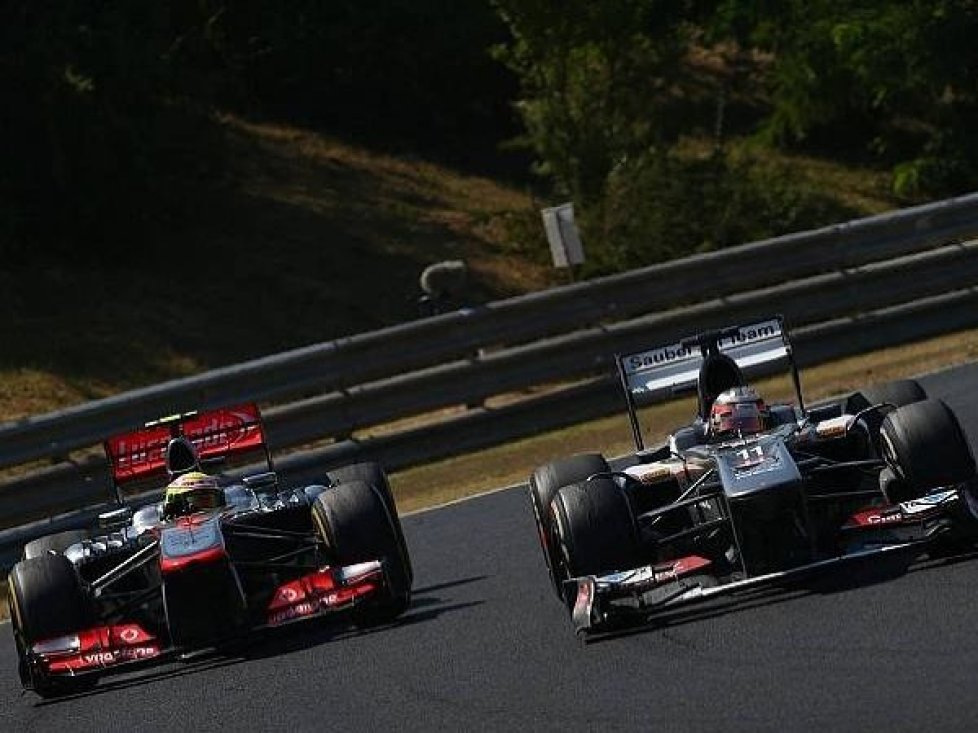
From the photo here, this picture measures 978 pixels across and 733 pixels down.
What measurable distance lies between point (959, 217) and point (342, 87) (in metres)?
10.2

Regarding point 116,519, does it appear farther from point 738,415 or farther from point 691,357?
point 738,415

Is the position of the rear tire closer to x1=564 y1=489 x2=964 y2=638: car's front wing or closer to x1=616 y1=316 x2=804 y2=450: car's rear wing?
x1=616 y1=316 x2=804 y2=450: car's rear wing

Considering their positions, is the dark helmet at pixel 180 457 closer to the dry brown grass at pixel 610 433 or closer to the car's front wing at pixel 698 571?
the car's front wing at pixel 698 571

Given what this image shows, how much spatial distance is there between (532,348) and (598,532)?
26.7 ft

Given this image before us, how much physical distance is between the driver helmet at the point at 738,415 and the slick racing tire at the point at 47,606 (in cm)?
315

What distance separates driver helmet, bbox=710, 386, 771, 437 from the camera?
1162 cm

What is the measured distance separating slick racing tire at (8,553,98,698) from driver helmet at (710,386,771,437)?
3.15 m

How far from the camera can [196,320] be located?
22969 mm

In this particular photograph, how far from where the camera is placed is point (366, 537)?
12.3 meters

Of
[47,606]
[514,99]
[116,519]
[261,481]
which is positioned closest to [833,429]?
[261,481]

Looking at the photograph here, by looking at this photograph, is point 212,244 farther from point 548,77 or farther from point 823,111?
point 823,111

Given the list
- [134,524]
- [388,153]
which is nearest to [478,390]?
[134,524]

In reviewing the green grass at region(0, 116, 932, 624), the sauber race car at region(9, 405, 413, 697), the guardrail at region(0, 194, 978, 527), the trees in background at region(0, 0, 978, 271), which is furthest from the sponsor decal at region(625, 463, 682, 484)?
the trees in background at region(0, 0, 978, 271)

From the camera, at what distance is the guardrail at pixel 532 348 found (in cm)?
1745
